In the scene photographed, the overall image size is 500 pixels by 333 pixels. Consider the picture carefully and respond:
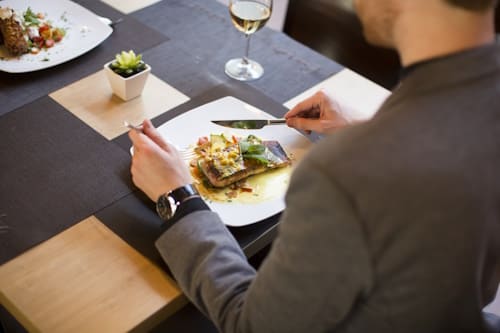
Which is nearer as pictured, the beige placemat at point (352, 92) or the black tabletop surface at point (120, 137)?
the black tabletop surface at point (120, 137)

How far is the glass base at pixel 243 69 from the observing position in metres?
1.43

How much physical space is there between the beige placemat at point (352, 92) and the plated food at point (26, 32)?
603mm

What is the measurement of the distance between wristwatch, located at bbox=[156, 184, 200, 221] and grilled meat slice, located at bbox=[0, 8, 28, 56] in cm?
61

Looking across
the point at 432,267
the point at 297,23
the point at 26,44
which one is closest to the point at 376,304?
the point at 432,267

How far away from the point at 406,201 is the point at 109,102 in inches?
32.2

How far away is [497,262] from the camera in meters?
0.91

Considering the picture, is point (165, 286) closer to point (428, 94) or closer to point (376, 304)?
point (376, 304)

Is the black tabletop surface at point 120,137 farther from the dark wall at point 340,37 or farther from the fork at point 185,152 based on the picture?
the dark wall at point 340,37

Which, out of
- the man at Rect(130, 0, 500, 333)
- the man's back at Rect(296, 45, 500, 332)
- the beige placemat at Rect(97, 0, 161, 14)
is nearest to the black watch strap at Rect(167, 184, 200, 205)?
the man at Rect(130, 0, 500, 333)

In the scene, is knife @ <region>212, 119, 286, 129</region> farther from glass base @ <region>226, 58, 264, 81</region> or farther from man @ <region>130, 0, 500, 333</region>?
man @ <region>130, 0, 500, 333</region>

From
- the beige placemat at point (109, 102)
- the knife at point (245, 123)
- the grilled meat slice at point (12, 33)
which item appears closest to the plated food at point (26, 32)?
the grilled meat slice at point (12, 33)

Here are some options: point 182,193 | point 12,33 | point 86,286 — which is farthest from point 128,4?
point 86,286

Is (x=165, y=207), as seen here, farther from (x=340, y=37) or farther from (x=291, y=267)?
(x=340, y=37)

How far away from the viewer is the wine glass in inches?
55.0
